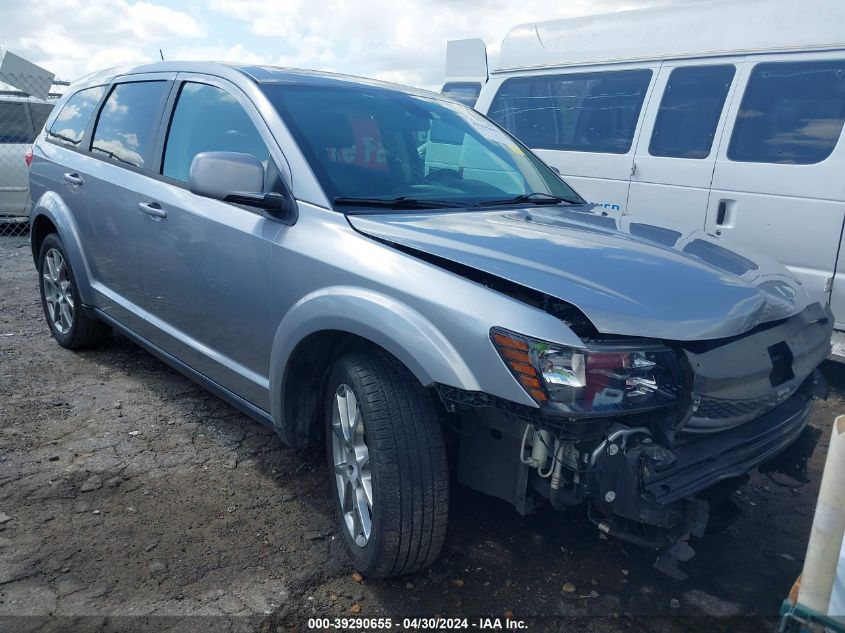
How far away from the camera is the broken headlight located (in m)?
2.02

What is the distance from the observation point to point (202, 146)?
338 centimetres

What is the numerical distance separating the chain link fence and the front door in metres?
6.82

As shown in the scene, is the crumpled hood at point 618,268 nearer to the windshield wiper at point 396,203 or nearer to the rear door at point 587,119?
the windshield wiper at point 396,203

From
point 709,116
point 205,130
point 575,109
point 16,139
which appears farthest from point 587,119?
point 16,139

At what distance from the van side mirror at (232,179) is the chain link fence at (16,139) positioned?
771 centimetres

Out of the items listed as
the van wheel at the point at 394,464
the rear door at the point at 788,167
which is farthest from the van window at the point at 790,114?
the van wheel at the point at 394,464

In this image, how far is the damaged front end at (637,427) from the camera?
2041 millimetres

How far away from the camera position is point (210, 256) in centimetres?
314

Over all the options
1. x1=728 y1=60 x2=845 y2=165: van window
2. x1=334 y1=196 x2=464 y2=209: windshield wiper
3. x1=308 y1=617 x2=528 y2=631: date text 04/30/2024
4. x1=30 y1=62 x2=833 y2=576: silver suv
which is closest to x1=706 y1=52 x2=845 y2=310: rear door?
x1=728 y1=60 x2=845 y2=165: van window

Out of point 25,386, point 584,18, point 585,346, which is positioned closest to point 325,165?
point 585,346

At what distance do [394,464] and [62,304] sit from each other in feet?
11.2

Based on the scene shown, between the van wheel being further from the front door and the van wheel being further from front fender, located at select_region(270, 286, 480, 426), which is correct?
the front door

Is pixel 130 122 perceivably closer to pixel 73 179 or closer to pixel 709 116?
pixel 73 179

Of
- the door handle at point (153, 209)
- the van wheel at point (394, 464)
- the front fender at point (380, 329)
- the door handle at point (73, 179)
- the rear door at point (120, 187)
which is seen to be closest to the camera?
the front fender at point (380, 329)
